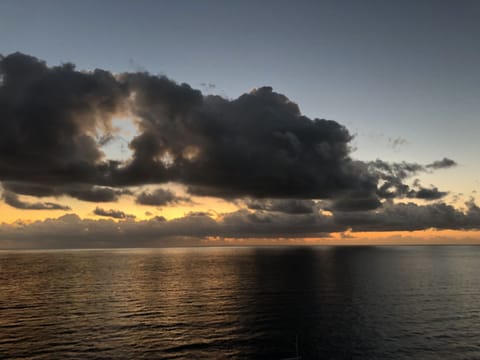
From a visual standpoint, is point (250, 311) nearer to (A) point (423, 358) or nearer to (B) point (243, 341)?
(B) point (243, 341)

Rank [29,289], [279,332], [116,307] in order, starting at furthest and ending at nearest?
[29,289]
[116,307]
[279,332]

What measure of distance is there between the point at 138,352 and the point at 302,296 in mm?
59081

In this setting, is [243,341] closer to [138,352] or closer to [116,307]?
[138,352]

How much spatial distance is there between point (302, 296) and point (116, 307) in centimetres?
5082

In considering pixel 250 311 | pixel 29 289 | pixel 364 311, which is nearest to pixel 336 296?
pixel 364 311

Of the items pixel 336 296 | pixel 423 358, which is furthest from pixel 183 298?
pixel 423 358

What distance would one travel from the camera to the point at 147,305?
306ft

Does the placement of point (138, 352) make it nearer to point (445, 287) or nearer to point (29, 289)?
point (29, 289)

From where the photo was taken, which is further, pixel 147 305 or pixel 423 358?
pixel 147 305

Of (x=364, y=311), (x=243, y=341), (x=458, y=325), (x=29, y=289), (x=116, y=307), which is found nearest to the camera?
(x=243, y=341)

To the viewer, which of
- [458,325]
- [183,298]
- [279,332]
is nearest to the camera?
[279,332]

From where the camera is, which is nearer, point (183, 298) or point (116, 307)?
point (116, 307)

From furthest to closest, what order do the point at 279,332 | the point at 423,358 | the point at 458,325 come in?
the point at 458,325 → the point at 279,332 → the point at 423,358

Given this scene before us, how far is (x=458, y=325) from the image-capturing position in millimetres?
72562
